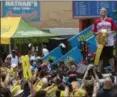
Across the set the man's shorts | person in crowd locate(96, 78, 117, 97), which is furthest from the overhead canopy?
person in crowd locate(96, 78, 117, 97)

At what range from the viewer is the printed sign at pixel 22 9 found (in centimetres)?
2881

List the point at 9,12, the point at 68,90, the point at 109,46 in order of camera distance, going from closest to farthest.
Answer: the point at 68,90
the point at 109,46
the point at 9,12

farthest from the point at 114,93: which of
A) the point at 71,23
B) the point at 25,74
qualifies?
the point at 71,23

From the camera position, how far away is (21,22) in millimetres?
20734

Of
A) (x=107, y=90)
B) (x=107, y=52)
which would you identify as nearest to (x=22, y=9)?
(x=107, y=52)

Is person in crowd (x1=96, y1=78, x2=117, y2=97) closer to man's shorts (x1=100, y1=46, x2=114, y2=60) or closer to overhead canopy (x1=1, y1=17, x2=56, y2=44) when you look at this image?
man's shorts (x1=100, y1=46, x2=114, y2=60)

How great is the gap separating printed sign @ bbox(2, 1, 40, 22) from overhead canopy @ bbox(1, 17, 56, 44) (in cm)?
777

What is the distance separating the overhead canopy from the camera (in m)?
19.0

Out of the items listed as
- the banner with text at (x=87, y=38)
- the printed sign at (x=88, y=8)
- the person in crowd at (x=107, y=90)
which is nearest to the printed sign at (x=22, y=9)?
the printed sign at (x=88, y=8)

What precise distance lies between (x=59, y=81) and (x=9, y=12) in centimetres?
2019

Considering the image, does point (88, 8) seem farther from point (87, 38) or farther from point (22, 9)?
point (22, 9)

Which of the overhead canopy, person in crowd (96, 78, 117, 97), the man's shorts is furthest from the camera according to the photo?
the overhead canopy

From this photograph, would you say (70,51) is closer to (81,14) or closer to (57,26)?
(81,14)

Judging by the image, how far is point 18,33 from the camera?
64.3 feet
